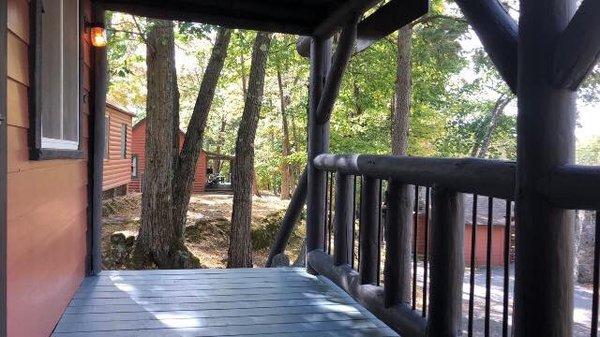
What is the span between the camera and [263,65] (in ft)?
28.9

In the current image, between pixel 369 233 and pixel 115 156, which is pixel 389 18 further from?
pixel 115 156

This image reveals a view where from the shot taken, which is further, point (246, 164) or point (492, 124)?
point (492, 124)

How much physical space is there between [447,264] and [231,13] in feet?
9.17

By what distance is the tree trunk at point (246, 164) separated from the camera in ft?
28.5

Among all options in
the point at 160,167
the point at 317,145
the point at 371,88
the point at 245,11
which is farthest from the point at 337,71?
the point at 371,88

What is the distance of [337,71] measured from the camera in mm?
3758

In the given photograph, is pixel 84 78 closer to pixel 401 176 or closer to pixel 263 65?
pixel 401 176

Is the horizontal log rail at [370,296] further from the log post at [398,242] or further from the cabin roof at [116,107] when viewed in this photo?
the cabin roof at [116,107]

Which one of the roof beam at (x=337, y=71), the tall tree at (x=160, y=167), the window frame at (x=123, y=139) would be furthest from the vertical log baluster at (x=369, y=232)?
the window frame at (x=123, y=139)

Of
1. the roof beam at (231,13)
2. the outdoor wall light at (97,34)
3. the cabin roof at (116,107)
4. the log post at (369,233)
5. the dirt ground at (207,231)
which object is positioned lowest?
the dirt ground at (207,231)

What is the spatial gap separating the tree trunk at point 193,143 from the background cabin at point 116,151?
20.0ft

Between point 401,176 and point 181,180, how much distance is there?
605cm

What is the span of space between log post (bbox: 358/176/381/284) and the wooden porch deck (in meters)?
0.26

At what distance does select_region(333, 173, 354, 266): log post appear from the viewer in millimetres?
3602
